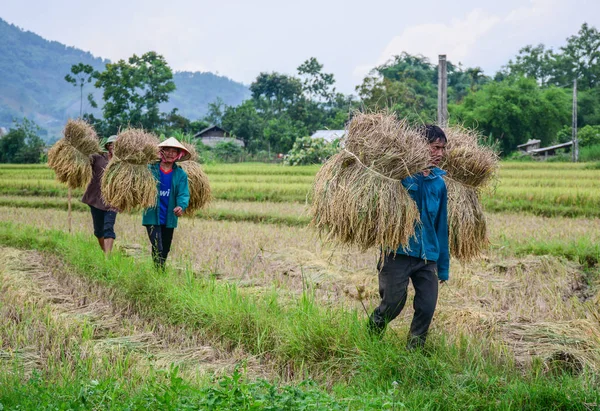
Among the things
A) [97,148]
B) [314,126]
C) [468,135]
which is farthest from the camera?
[314,126]

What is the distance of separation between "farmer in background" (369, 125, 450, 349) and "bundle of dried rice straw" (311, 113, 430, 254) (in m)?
0.10

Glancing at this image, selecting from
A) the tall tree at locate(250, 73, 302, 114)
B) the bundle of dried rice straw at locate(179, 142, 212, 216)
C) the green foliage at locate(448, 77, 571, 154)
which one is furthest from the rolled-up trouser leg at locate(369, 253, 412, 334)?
the tall tree at locate(250, 73, 302, 114)

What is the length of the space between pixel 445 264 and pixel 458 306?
4.23ft

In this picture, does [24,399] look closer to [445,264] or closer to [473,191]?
→ [445,264]

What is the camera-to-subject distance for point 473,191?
4.56 m

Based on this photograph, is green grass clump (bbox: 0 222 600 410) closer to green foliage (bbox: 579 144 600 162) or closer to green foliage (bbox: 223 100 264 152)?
green foliage (bbox: 579 144 600 162)

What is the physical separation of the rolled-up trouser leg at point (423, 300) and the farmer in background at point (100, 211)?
424 cm

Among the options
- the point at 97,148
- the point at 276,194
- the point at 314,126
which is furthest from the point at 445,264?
the point at 314,126

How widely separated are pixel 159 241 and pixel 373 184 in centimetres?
286

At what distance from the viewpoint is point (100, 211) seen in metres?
7.38

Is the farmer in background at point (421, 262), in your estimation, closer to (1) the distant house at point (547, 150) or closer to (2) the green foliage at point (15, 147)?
(2) the green foliage at point (15, 147)

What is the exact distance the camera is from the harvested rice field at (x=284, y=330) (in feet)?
10.3

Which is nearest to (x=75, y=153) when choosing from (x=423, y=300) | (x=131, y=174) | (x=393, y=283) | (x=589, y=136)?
(x=131, y=174)

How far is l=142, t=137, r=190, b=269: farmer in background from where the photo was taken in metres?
5.93
